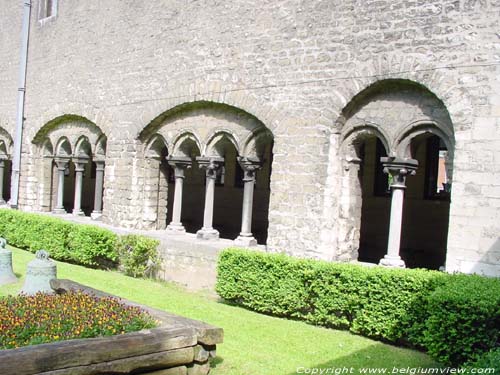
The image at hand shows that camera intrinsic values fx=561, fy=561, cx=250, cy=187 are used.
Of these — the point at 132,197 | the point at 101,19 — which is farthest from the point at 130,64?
the point at 132,197

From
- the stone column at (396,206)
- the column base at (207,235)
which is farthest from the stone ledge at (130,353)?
the column base at (207,235)

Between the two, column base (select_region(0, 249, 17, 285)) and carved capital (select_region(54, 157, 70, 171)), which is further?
carved capital (select_region(54, 157, 70, 171))

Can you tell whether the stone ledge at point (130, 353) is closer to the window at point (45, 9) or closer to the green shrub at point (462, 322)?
the green shrub at point (462, 322)

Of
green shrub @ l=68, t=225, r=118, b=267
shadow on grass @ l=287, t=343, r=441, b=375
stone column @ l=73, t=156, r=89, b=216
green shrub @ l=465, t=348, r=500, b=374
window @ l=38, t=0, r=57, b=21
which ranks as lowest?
shadow on grass @ l=287, t=343, r=441, b=375

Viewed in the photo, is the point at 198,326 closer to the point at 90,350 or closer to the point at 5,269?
the point at 90,350

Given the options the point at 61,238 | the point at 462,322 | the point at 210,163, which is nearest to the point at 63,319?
the point at 462,322

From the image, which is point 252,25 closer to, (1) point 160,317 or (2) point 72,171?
(1) point 160,317

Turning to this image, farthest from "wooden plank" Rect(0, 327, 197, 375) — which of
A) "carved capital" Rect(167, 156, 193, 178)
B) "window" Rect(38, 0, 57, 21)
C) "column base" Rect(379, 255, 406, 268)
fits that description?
"window" Rect(38, 0, 57, 21)

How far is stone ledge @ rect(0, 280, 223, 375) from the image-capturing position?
3.93 meters

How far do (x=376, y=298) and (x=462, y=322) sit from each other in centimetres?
150

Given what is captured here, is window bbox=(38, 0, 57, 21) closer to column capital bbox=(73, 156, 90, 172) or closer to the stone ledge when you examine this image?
column capital bbox=(73, 156, 90, 172)

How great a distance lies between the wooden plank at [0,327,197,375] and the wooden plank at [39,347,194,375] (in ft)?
0.10

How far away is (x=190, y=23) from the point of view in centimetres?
1052

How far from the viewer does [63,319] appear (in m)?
4.89
